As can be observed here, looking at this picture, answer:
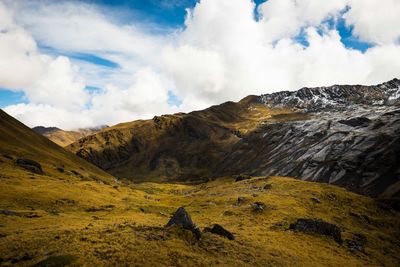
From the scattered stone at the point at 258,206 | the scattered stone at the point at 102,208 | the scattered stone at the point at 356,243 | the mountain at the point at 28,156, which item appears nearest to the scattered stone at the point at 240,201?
the scattered stone at the point at 258,206

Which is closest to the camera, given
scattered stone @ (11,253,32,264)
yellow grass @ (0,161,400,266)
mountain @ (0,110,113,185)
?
scattered stone @ (11,253,32,264)

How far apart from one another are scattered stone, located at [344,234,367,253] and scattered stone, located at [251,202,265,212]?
19446 mm

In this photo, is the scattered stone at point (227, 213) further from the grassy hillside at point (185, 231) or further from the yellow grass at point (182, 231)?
the yellow grass at point (182, 231)

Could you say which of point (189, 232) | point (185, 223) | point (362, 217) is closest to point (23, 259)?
point (189, 232)

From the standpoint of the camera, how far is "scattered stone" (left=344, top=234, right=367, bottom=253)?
2185 inches

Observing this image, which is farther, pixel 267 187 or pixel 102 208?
pixel 267 187

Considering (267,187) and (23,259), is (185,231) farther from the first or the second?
(267,187)

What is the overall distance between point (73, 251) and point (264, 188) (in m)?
80.7

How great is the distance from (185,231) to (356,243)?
112 feet

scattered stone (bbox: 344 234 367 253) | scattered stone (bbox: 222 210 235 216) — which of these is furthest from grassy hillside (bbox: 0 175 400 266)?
scattered stone (bbox: 344 234 367 253)

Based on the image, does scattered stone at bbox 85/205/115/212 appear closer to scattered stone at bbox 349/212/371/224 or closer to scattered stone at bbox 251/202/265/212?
scattered stone at bbox 251/202/265/212

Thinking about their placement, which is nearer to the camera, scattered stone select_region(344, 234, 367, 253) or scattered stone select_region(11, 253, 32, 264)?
scattered stone select_region(11, 253, 32, 264)

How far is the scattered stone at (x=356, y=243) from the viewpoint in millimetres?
55500

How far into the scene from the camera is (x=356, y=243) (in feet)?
190
